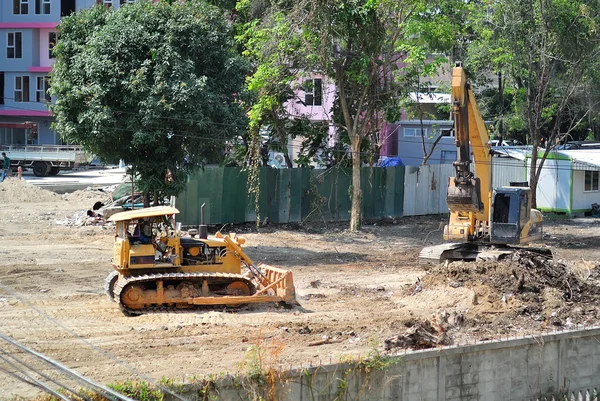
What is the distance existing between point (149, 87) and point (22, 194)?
1387 centimetres

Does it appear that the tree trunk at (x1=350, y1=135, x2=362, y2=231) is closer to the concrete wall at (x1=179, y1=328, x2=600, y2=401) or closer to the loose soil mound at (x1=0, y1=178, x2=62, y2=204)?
the loose soil mound at (x1=0, y1=178, x2=62, y2=204)

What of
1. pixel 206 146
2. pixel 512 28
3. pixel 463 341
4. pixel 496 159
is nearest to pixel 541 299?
pixel 463 341

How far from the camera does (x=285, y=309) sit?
1825cm

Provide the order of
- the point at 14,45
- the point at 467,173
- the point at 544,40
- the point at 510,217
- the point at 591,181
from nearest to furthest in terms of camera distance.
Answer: the point at 467,173 → the point at 510,217 → the point at 544,40 → the point at 591,181 → the point at 14,45

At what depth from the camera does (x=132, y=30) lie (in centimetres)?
2506

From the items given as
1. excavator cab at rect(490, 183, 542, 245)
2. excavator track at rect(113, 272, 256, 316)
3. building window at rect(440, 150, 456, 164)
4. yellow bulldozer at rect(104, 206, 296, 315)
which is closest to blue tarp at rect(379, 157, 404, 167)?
building window at rect(440, 150, 456, 164)

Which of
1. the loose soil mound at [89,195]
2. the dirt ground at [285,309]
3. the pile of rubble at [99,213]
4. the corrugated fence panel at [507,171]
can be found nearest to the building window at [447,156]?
the corrugated fence panel at [507,171]

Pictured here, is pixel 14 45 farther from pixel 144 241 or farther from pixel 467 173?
pixel 144 241

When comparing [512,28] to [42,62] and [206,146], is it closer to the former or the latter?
[206,146]

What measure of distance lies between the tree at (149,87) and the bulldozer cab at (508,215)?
8347 mm

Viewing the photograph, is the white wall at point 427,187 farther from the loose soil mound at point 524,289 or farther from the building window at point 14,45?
the building window at point 14,45

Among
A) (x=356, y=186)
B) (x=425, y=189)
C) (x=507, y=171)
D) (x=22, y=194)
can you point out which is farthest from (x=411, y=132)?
(x=22, y=194)

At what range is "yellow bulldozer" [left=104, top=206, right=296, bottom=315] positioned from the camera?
56.1 ft

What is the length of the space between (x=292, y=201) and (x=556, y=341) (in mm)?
17353
